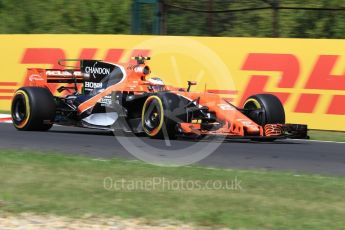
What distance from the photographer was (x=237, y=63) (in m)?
15.1

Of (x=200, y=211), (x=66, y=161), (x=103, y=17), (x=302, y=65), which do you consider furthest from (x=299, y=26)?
(x=200, y=211)

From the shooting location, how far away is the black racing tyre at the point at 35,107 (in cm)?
1262

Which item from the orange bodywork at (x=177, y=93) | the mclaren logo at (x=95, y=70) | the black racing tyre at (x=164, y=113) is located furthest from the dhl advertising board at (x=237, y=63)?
the black racing tyre at (x=164, y=113)

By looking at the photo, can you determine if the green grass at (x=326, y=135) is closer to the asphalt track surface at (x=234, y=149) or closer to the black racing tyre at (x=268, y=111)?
the asphalt track surface at (x=234, y=149)

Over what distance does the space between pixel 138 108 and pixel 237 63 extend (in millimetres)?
3519

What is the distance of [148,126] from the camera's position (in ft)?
38.7

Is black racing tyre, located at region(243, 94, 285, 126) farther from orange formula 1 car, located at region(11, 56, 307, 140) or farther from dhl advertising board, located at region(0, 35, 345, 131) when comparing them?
dhl advertising board, located at region(0, 35, 345, 131)

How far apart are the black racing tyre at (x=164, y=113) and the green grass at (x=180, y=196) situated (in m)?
2.68

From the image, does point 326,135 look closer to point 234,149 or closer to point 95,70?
point 234,149

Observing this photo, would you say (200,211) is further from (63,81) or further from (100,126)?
(63,81)

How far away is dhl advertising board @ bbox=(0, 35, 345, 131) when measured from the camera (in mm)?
14164

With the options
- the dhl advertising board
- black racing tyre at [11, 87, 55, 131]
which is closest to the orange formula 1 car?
black racing tyre at [11, 87, 55, 131]

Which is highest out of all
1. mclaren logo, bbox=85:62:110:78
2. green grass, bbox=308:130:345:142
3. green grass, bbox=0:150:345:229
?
mclaren logo, bbox=85:62:110:78

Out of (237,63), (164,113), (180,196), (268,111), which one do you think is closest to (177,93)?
(164,113)
